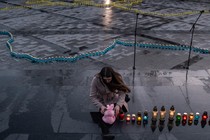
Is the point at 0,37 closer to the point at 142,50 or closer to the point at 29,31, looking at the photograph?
the point at 29,31

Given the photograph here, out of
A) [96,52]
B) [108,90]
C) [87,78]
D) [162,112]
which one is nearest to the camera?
[108,90]

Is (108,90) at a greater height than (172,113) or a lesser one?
greater

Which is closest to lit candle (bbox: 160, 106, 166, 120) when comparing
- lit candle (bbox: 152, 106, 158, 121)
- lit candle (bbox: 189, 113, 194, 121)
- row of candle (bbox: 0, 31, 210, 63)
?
lit candle (bbox: 152, 106, 158, 121)

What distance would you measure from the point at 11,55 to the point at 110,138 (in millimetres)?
8245

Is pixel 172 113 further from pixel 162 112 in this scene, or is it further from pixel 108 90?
pixel 108 90

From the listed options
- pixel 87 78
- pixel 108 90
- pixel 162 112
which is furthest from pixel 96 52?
pixel 162 112

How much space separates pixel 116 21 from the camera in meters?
19.9

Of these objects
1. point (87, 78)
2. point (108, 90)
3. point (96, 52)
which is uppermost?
point (108, 90)

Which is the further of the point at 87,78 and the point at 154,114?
the point at 87,78

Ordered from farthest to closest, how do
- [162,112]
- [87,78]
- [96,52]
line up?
[96,52] → [87,78] → [162,112]

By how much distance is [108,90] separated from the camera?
628 cm

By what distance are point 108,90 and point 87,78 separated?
3.44 m

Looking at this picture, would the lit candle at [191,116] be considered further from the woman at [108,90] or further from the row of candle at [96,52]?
the row of candle at [96,52]

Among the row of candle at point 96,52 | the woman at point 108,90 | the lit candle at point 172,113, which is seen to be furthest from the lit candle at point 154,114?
the row of candle at point 96,52
